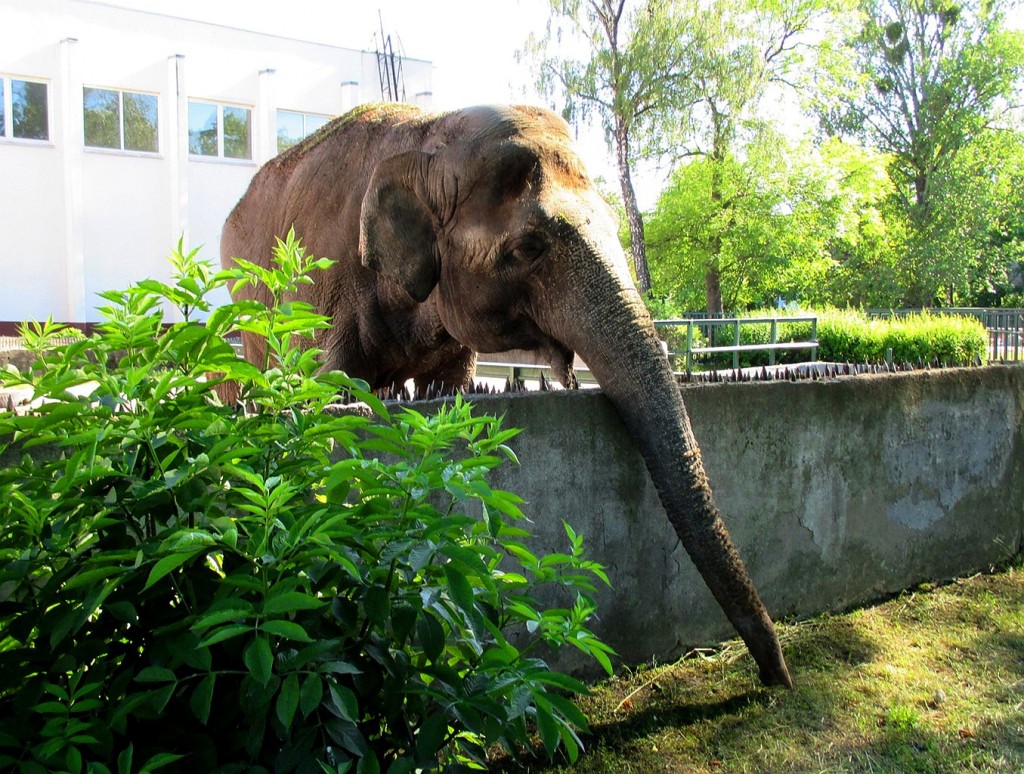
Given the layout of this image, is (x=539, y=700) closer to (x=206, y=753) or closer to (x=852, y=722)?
(x=206, y=753)

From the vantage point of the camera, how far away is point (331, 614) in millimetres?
2279

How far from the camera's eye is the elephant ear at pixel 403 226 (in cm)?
564

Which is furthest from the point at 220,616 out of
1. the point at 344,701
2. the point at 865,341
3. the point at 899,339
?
the point at 865,341

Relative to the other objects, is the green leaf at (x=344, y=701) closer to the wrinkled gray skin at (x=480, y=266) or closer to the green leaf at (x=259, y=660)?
the green leaf at (x=259, y=660)

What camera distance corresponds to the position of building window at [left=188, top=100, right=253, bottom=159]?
30.1 m

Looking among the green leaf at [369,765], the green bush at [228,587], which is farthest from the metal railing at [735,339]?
the green leaf at [369,765]

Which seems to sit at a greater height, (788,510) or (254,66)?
(254,66)

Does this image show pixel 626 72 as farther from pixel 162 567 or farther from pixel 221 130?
pixel 162 567

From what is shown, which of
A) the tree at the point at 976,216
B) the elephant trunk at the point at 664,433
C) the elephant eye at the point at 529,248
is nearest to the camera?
the elephant trunk at the point at 664,433

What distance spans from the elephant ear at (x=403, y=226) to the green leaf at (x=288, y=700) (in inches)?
152

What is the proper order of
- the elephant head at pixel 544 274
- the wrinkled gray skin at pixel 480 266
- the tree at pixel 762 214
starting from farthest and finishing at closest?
the tree at pixel 762 214, the wrinkled gray skin at pixel 480 266, the elephant head at pixel 544 274

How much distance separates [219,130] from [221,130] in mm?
61

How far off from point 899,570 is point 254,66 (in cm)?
2843

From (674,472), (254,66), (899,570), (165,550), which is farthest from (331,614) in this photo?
(254,66)
